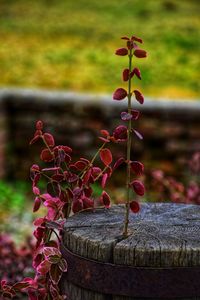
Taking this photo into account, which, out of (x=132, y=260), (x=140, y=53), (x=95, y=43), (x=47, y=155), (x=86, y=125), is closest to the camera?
(x=132, y=260)

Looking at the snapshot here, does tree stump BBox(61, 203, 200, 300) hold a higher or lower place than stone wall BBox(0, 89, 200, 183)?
lower

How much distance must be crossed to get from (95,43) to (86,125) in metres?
3.74

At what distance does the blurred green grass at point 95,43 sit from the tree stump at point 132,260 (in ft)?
20.0

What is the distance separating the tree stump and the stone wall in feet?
15.1

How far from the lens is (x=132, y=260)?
249 centimetres

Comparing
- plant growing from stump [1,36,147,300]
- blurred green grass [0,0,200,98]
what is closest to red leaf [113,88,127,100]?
plant growing from stump [1,36,147,300]

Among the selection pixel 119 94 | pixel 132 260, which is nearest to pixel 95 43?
pixel 119 94

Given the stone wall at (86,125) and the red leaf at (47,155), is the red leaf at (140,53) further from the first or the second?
the stone wall at (86,125)

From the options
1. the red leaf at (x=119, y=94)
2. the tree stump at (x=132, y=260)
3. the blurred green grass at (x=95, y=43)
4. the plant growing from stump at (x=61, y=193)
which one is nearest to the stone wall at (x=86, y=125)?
the blurred green grass at (x=95, y=43)

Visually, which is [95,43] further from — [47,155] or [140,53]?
[140,53]

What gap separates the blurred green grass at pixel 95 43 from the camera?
919cm

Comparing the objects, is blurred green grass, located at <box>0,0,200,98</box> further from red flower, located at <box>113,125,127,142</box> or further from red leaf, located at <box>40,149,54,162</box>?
red flower, located at <box>113,125,127,142</box>

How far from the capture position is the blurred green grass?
9.19 metres

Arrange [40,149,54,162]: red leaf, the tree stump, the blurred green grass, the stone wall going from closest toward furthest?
1. the tree stump
2. [40,149,54,162]: red leaf
3. the stone wall
4. the blurred green grass
